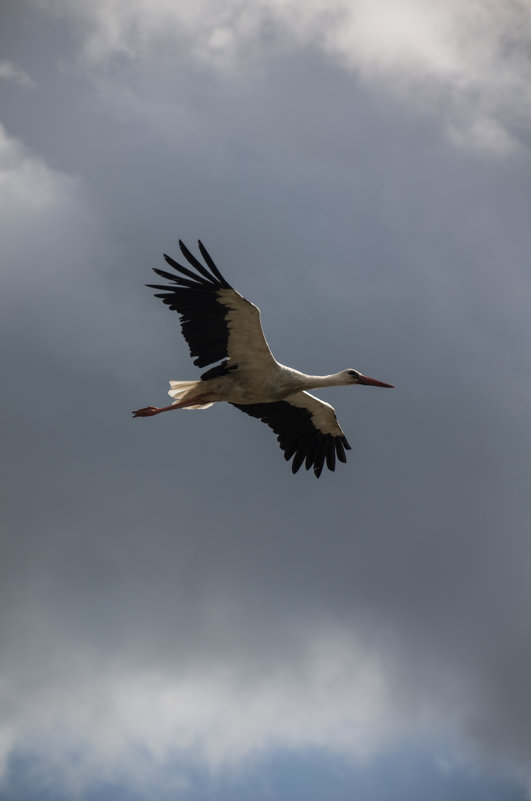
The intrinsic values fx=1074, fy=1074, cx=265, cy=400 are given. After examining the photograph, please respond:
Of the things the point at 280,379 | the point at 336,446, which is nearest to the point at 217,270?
the point at 280,379

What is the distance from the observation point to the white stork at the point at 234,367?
1609 centimetres

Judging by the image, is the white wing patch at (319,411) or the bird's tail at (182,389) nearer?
the bird's tail at (182,389)

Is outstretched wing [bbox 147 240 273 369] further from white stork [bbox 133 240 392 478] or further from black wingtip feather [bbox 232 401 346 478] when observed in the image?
black wingtip feather [bbox 232 401 346 478]

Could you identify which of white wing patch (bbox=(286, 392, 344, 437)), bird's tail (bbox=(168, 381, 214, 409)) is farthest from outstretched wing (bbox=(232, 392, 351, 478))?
bird's tail (bbox=(168, 381, 214, 409))

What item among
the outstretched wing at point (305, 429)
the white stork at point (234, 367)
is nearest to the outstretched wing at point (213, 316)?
the white stork at point (234, 367)

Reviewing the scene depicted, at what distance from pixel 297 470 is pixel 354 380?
2.15 m

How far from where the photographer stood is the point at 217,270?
15.8 m

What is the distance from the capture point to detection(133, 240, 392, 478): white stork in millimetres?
16094

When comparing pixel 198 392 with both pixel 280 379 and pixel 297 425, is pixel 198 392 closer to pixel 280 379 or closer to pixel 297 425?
pixel 280 379

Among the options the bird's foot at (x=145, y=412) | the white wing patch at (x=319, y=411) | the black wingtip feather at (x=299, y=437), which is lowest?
the bird's foot at (x=145, y=412)

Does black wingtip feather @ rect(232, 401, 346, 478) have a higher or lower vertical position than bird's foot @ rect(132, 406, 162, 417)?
higher

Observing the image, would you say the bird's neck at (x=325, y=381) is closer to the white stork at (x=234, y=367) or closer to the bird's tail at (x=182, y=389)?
the white stork at (x=234, y=367)

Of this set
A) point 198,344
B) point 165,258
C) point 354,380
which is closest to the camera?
point 165,258

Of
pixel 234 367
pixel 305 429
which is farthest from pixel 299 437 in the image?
pixel 234 367
